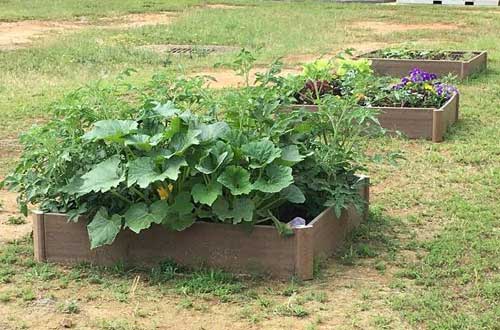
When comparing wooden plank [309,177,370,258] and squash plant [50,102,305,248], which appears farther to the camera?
wooden plank [309,177,370,258]

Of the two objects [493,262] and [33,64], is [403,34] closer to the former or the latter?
[33,64]

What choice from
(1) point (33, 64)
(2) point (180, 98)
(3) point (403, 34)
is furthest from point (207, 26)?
(2) point (180, 98)

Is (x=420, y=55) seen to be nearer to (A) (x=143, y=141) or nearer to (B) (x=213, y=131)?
(B) (x=213, y=131)

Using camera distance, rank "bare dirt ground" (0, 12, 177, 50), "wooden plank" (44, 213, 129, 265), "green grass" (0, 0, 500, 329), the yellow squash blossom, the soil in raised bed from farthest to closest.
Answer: "bare dirt ground" (0, 12, 177, 50) < the soil in raised bed < "wooden plank" (44, 213, 129, 265) < the yellow squash blossom < "green grass" (0, 0, 500, 329)

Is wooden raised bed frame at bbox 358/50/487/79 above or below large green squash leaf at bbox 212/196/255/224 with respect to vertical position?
below

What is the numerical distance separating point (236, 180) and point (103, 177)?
1.94 ft

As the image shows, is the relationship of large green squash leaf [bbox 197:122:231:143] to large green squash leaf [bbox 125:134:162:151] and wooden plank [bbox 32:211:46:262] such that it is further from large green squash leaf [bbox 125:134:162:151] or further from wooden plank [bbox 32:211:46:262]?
wooden plank [bbox 32:211:46:262]

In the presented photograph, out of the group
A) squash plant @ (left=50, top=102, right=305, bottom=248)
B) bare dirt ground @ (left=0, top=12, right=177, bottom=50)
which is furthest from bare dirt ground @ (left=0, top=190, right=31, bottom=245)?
bare dirt ground @ (left=0, top=12, right=177, bottom=50)


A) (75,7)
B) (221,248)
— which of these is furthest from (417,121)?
(75,7)

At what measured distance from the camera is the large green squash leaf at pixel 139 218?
4.17m

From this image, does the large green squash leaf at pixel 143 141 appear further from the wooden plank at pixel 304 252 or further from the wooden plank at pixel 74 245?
the wooden plank at pixel 304 252

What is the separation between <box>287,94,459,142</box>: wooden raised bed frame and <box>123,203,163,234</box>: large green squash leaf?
131 inches

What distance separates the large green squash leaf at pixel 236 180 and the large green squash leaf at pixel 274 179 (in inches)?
1.8

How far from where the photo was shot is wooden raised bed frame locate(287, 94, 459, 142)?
748 cm
